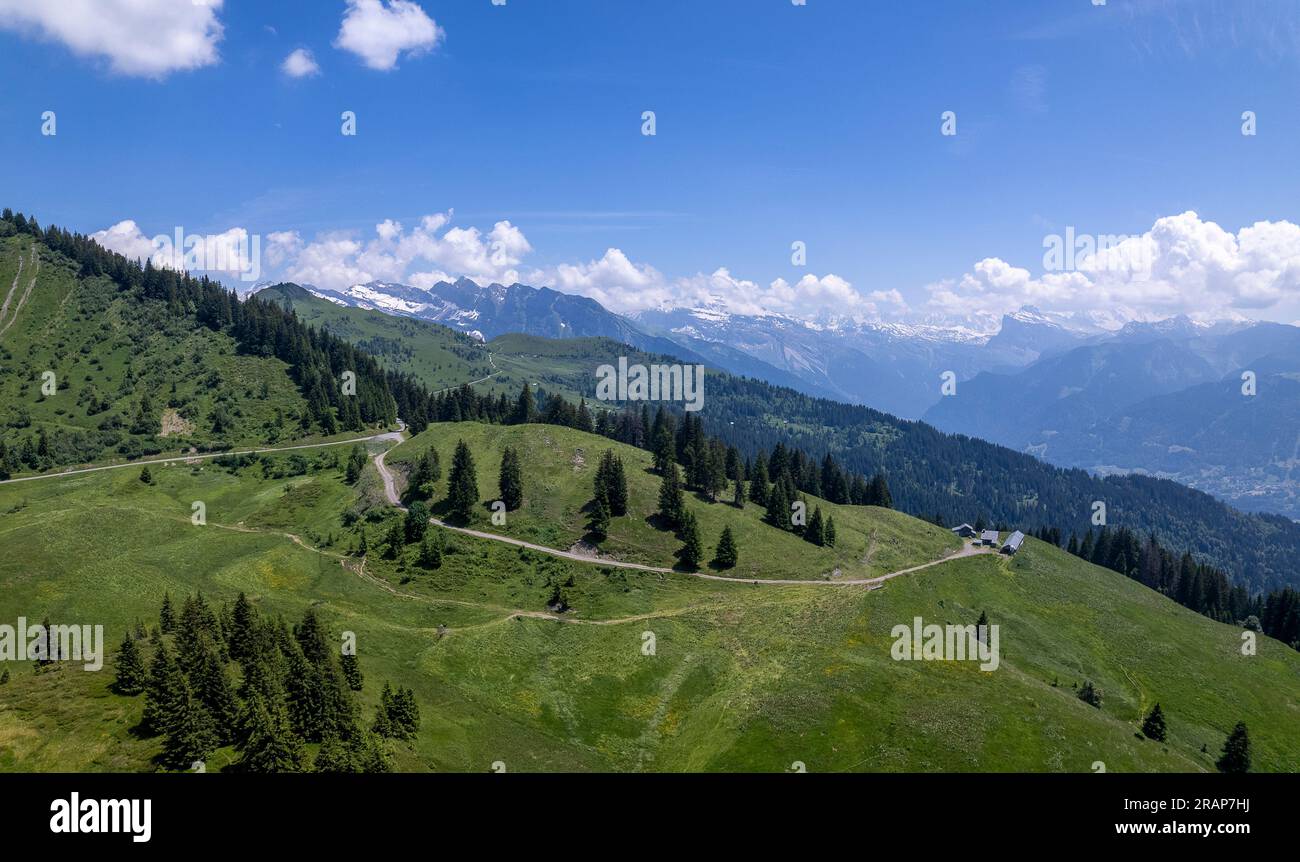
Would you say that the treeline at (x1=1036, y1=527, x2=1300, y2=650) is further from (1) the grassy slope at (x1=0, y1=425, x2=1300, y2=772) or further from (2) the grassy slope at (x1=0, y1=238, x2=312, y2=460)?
(2) the grassy slope at (x1=0, y1=238, x2=312, y2=460)

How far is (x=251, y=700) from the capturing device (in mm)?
45844

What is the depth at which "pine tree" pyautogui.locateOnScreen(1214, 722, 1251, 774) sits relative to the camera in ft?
244

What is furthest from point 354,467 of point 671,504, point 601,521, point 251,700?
point 251,700

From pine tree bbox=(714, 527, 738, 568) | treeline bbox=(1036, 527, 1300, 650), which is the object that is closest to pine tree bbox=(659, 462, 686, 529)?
pine tree bbox=(714, 527, 738, 568)

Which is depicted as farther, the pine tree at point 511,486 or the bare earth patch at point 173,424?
the bare earth patch at point 173,424

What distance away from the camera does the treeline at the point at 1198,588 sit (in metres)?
135

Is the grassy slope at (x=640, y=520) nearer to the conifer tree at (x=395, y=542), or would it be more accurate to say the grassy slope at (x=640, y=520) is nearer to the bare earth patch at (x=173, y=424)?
the conifer tree at (x=395, y=542)

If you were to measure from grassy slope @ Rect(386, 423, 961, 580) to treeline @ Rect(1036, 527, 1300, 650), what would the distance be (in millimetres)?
61263

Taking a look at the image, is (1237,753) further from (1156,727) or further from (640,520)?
(640,520)

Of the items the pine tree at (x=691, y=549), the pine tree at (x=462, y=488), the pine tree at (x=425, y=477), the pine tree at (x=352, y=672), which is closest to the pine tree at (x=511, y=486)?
the pine tree at (x=462, y=488)

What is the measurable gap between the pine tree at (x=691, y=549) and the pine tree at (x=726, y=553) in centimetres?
329
